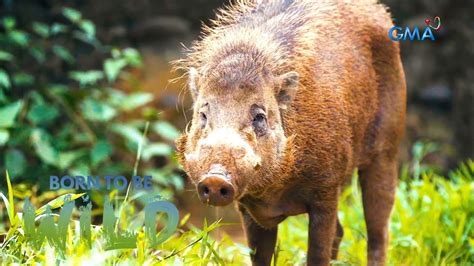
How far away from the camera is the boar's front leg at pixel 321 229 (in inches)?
183

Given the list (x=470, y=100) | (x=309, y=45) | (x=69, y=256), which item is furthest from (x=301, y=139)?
(x=470, y=100)

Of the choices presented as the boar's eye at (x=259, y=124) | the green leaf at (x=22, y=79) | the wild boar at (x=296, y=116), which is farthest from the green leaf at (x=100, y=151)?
the boar's eye at (x=259, y=124)

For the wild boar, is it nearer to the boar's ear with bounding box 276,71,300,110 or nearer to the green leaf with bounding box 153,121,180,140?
the boar's ear with bounding box 276,71,300,110

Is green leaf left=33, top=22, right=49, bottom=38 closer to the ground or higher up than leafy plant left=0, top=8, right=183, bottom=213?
higher up

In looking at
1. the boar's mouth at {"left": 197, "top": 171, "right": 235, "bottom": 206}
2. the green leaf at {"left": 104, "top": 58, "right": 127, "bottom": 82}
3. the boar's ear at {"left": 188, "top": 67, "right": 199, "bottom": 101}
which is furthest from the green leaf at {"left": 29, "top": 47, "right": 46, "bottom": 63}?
the boar's mouth at {"left": 197, "top": 171, "right": 235, "bottom": 206}

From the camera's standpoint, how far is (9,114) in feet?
23.6

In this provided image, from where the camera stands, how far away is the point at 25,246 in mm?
4195

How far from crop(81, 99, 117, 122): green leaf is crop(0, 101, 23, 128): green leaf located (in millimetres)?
806

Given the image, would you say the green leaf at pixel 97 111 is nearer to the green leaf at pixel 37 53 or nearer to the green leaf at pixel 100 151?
the green leaf at pixel 100 151

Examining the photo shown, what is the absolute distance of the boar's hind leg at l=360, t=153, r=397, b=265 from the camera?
5566 millimetres

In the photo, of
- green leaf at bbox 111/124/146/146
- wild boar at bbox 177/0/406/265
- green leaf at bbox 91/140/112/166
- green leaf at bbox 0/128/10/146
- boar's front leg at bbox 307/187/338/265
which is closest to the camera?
wild boar at bbox 177/0/406/265

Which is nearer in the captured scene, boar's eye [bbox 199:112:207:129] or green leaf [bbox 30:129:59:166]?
boar's eye [bbox 199:112:207:129]

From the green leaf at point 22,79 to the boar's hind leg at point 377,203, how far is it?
11.9ft

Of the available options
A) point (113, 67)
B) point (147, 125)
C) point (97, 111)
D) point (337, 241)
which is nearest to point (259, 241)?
point (337, 241)
